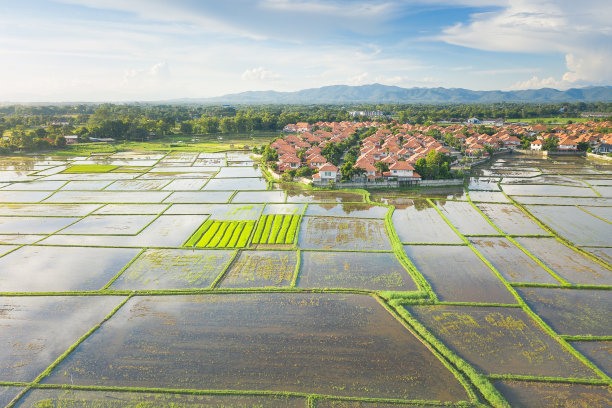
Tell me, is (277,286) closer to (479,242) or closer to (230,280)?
(230,280)

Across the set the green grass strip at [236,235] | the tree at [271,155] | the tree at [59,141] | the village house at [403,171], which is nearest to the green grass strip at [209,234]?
the green grass strip at [236,235]

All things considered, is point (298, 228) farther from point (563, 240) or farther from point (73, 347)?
point (563, 240)

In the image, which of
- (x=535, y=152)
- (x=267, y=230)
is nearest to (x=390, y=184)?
(x=267, y=230)

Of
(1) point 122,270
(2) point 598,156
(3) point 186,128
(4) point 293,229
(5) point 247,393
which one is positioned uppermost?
(3) point 186,128

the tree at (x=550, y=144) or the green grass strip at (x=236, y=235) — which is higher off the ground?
the tree at (x=550, y=144)

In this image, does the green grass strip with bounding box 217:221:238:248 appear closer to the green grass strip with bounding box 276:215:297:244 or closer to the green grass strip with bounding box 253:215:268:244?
the green grass strip with bounding box 253:215:268:244

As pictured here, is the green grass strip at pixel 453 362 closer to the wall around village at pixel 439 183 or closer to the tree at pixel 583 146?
the wall around village at pixel 439 183
